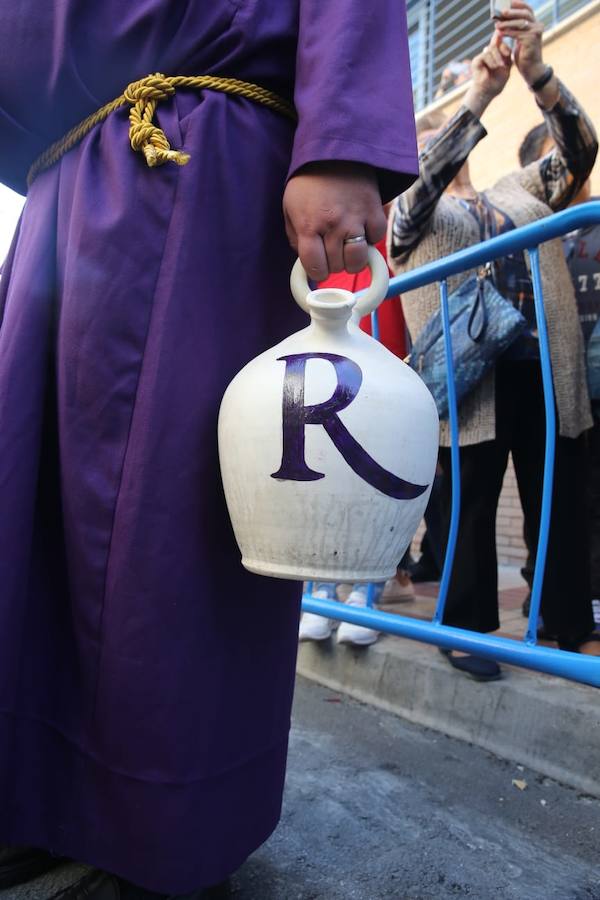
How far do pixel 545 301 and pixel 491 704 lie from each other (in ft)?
3.66

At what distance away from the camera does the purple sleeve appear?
901 millimetres

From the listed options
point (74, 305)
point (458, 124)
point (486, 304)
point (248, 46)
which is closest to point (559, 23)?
point (458, 124)

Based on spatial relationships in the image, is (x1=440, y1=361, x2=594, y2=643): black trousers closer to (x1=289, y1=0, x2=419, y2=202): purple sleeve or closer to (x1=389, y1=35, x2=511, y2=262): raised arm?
(x1=389, y1=35, x2=511, y2=262): raised arm

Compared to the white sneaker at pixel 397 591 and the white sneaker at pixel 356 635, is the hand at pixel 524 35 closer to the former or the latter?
the white sneaker at pixel 356 635

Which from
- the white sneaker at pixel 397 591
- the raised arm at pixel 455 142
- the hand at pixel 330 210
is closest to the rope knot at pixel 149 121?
the hand at pixel 330 210

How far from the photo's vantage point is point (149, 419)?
2.96 feet

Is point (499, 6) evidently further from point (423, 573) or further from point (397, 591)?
point (423, 573)

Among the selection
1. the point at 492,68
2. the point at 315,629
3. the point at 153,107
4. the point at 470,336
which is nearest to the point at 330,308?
the point at 153,107

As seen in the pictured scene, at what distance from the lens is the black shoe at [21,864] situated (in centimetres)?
101

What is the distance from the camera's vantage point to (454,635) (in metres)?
1.51

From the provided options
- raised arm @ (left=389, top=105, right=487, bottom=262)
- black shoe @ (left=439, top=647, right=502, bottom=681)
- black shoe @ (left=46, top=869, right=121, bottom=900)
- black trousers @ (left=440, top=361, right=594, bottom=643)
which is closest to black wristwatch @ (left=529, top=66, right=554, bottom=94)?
raised arm @ (left=389, top=105, right=487, bottom=262)

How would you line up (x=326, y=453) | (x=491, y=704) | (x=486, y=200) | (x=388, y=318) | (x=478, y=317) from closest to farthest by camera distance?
1. (x=326, y=453)
2. (x=491, y=704)
3. (x=478, y=317)
4. (x=486, y=200)
5. (x=388, y=318)

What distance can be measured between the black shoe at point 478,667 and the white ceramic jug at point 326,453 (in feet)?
3.50

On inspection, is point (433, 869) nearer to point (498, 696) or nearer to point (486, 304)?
point (498, 696)
